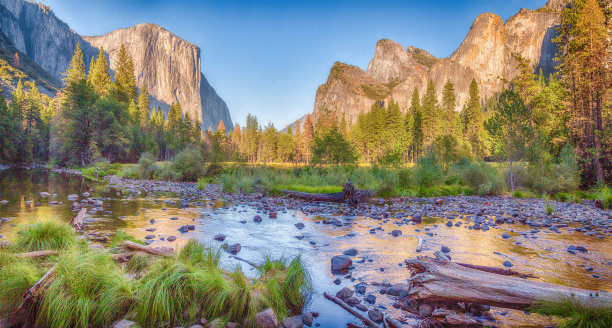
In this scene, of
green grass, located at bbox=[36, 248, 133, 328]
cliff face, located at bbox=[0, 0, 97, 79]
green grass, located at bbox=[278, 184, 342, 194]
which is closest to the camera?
green grass, located at bbox=[36, 248, 133, 328]

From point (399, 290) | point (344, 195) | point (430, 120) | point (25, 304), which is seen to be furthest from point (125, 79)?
point (399, 290)

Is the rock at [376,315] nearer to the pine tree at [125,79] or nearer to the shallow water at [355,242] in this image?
the shallow water at [355,242]

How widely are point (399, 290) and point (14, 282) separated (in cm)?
481

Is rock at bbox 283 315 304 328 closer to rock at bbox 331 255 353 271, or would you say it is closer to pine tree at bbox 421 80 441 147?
rock at bbox 331 255 353 271

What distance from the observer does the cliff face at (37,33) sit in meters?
156

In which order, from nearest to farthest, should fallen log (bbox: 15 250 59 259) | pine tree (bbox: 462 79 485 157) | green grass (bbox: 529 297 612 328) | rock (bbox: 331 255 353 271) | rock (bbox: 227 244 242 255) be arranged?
green grass (bbox: 529 297 612 328), fallen log (bbox: 15 250 59 259), rock (bbox: 331 255 353 271), rock (bbox: 227 244 242 255), pine tree (bbox: 462 79 485 157)

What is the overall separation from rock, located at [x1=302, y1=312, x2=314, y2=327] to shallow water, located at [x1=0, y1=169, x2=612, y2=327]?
152 millimetres

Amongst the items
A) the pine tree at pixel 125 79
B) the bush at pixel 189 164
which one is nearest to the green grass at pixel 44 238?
the bush at pixel 189 164

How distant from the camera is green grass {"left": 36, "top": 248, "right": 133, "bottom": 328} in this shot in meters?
2.92

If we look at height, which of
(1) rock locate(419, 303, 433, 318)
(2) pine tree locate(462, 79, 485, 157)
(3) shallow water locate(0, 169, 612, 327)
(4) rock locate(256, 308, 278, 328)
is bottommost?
(3) shallow water locate(0, 169, 612, 327)

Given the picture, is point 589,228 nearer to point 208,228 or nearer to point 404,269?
point 404,269

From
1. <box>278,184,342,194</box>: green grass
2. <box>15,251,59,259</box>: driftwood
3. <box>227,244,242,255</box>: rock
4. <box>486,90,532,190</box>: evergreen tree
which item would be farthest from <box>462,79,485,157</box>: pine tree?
<box>15,251,59,259</box>: driftwood

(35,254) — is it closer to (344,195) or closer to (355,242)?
(355,242)

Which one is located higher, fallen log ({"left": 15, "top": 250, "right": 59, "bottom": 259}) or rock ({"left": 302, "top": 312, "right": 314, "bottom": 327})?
fallen log ({"left": 15, "top": 250, "right": 59, "bottom": 259})
